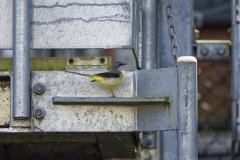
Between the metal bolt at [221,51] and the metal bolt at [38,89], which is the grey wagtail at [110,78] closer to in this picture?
the metal bolt at [38,89]

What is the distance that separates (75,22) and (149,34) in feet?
4.33

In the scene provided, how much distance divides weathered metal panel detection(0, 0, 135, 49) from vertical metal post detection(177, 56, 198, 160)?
19.7 inches

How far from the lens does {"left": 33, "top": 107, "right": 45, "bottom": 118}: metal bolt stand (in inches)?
206

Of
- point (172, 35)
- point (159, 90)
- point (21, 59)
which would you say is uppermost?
point (172, 35)

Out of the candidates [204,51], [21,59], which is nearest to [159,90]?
[21,59]

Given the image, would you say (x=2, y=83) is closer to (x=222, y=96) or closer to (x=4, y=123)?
(x=4, y=123)

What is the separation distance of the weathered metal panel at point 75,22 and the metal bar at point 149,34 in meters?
1.20

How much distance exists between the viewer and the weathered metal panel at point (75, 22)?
5355 mm

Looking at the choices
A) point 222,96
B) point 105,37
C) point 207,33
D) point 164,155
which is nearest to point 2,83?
point 105,37

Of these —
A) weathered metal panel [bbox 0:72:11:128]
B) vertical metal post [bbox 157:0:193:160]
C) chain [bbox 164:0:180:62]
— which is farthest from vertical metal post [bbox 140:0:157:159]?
weathered metal panel [bbox 0:72:11:128]

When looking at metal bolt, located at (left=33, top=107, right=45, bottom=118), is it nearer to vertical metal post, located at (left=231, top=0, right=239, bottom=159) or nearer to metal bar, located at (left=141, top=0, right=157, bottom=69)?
metal bar, located at (left=141, top=0, right=157, bottom=69)

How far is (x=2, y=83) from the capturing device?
17.5 feet

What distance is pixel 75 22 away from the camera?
5391 mm

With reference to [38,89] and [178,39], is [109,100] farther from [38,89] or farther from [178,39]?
[178,39]
